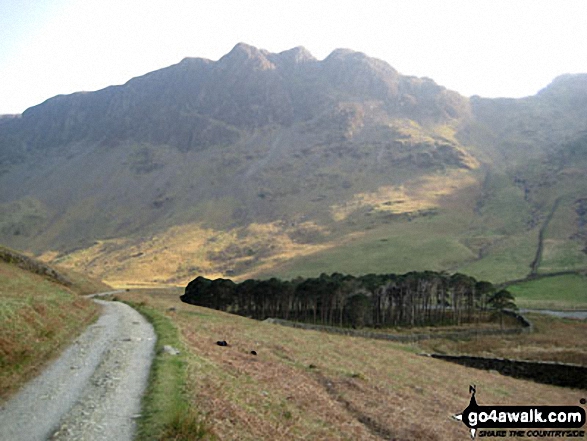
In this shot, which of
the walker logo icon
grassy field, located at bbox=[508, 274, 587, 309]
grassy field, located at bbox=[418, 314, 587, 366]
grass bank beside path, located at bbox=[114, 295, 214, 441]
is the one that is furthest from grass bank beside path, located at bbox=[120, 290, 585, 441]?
grassy field, located at bbox=[508, 274, 587, 309]

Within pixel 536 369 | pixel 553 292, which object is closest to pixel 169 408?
pixel 536 369

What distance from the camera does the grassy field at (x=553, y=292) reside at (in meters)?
103

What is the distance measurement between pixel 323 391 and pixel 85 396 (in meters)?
11.0

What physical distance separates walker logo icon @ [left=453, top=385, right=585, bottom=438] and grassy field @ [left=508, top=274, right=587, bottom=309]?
286ft

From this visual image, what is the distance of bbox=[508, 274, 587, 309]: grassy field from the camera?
102594 mm

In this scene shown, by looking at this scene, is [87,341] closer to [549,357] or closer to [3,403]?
[3,403]

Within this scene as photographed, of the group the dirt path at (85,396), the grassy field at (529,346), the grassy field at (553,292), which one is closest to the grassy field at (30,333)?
the dirt path at (85,396)

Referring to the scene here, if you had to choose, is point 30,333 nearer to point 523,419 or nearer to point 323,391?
point 323,391

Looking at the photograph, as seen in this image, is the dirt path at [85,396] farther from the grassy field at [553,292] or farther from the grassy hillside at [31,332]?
the grassy field at [553,292]

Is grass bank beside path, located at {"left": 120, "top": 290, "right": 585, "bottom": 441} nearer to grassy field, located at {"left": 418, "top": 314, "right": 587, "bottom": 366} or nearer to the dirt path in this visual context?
the dirt path

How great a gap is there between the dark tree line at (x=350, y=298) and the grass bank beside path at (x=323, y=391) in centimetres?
4342

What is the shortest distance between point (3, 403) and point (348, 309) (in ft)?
238

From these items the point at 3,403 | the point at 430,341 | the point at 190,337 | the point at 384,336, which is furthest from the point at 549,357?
the point at 3,403

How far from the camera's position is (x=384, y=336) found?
57375mm
